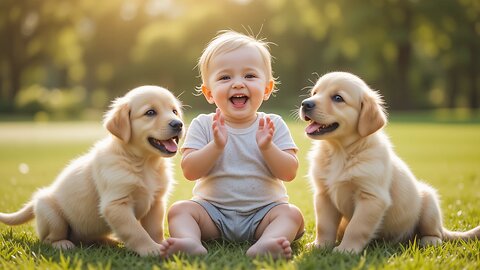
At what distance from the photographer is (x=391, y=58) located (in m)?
37.8

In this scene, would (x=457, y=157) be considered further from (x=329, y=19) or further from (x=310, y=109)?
(x=329, y=19)

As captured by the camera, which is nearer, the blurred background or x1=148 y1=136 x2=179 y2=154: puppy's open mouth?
x1=148 y1=136 x2=179 y2=154: puppy's open mouth

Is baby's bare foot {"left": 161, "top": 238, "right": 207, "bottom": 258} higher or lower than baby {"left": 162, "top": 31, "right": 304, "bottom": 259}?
lower

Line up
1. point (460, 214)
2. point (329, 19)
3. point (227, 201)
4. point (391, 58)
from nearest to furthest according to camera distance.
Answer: point (227, 201) < point (460, 214) < point (329, 19) < point (391, 58)

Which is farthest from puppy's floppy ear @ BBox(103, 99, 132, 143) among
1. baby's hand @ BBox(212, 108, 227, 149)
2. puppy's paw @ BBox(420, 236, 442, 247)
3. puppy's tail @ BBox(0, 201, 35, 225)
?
puppy's paw @ BBox(420, 236, 442, 247)

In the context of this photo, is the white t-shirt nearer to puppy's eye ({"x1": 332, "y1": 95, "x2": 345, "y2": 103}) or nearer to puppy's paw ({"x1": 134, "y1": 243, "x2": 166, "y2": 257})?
puppy's eye ({"x1": 332, "y1": 95, "x2": 345, "y2": 103})

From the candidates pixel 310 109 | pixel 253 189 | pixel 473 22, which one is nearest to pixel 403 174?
pixel 310 109

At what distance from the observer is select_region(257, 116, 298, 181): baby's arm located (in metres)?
3.54

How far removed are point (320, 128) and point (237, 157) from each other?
685 millimetres

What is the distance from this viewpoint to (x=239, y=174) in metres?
3.78

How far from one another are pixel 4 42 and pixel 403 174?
40607 millimetres

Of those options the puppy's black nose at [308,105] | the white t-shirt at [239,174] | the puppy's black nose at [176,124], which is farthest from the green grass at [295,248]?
the puppy's black nose at [308,105]

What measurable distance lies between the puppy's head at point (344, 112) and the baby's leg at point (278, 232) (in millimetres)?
560

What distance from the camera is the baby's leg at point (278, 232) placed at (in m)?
3.06
